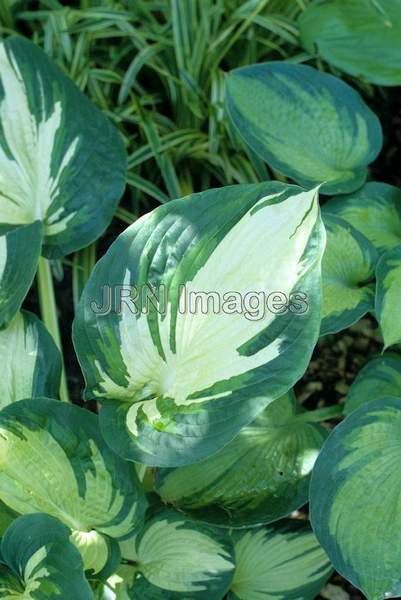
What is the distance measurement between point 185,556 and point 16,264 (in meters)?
0.43

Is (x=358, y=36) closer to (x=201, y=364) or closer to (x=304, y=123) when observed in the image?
(x=304, y=123)

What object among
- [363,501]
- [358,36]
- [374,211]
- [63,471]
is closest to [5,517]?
[63,471]

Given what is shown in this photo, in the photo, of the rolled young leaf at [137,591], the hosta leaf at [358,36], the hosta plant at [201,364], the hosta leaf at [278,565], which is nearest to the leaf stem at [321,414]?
the hosta plant at [201,364]

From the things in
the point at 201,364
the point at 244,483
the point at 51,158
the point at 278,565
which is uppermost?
the point at 51,158

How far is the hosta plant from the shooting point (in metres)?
0.81

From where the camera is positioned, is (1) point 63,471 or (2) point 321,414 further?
(2) point 321,414

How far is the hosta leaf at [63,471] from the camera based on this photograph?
87 centimetres

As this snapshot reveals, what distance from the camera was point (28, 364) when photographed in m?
0.98

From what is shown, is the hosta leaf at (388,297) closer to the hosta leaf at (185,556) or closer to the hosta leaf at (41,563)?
the hosta leaf at (185,556)

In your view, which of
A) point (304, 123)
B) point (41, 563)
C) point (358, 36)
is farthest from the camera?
point (358, 36)

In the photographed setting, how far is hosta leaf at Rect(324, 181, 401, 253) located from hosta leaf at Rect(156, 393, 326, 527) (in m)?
0.34

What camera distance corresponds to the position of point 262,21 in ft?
4.54

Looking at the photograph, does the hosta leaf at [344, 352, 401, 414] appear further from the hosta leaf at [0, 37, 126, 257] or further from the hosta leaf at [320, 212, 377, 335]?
the hosta leaf at [0, 37, 126, 257]

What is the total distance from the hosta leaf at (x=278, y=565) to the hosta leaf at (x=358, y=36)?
0.76m
